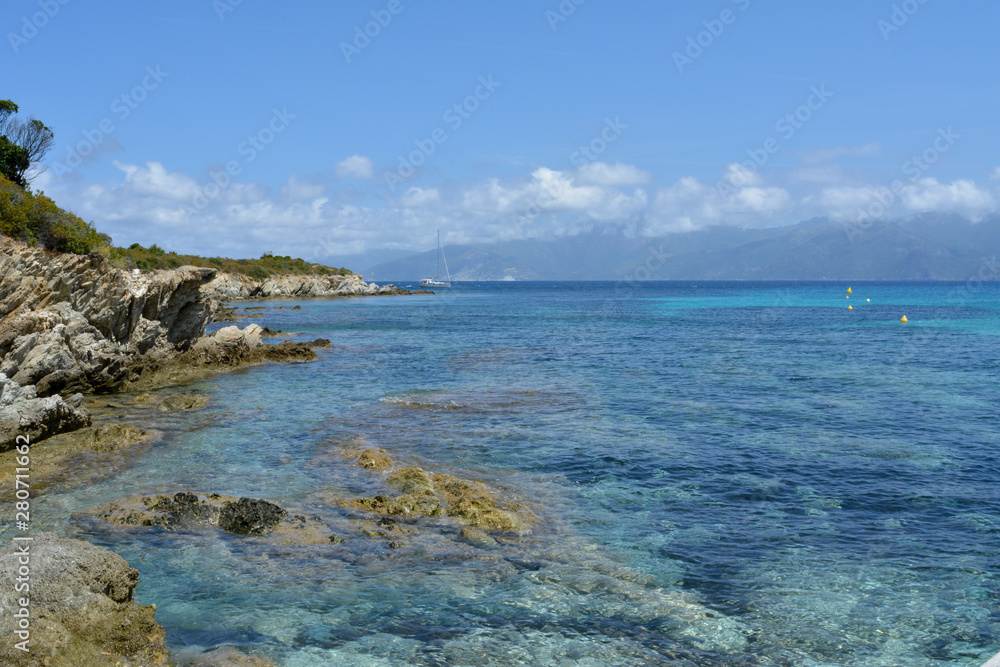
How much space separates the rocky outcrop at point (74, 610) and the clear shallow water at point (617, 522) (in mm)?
871

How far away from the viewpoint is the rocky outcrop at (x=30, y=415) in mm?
17109

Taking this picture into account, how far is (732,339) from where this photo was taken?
52125 mm

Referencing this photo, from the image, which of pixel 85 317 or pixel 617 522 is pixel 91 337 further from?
pixel 617 522

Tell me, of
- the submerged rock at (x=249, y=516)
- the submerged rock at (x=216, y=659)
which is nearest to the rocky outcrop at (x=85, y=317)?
the submerged rock at (x=249, y=516)

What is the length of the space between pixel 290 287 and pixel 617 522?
119429 millimetres

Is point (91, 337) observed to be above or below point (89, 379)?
above

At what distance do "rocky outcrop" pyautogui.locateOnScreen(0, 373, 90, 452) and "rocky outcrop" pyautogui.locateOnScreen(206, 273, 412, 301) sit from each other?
8638 cm

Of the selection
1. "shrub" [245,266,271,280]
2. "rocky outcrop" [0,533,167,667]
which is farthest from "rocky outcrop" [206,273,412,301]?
"rocky outcrop" [0,533,167,667]

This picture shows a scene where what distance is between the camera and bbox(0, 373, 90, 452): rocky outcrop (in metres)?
17.1

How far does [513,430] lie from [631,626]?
12097mm

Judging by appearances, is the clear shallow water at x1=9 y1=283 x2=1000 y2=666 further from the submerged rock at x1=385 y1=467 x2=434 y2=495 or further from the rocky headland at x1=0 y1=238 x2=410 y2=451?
the rocky headland at x1=0 y1=238 x2=410 y2=451

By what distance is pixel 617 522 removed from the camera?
44.0ft

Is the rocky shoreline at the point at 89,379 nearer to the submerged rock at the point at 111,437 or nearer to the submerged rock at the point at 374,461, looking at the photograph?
the submerged rock at the point at 111,437

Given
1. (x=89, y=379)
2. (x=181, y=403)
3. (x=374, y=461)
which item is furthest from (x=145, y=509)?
(x=89, y=379)
